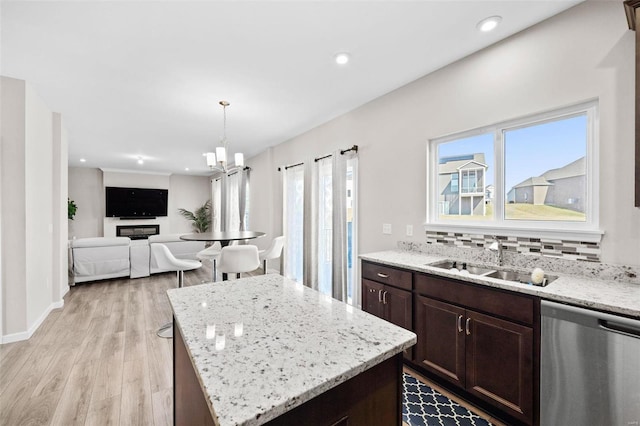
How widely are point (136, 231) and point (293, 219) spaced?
22.3 feet

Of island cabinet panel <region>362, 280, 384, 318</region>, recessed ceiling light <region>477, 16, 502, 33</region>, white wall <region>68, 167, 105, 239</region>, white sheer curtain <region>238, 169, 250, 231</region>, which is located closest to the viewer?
recessed ceiling light <region>477, 16, 502, 33</region>

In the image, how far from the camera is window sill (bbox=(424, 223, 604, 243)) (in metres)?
1.84

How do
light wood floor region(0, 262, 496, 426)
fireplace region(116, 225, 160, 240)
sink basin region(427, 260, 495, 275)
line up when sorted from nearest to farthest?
light wood floor region(0, 262, 496, 426), sink basin region(427, 260, 495, 275), fireplace region(116, 225, 160, 240)

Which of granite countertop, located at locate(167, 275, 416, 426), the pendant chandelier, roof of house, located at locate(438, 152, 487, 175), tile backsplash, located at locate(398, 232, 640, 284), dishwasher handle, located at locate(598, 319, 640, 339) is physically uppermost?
the pendant chandelier

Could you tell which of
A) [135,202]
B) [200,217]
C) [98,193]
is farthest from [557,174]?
[98,193]

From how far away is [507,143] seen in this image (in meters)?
2.34

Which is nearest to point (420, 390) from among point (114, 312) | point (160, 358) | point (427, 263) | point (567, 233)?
point (427, 263)

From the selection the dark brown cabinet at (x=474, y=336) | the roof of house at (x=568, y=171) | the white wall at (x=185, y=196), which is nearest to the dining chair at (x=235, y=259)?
the dark brown cabinet at (x=474, y=336)

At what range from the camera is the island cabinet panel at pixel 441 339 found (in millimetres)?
1991

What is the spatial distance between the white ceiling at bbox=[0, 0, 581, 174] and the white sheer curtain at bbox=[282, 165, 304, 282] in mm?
1288

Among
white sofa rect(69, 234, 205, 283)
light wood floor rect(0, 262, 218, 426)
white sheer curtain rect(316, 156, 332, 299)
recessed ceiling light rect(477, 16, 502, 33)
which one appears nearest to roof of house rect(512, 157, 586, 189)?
recessed ceiling light rect(477, 16, 502, 33)

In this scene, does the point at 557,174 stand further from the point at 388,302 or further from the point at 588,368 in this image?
the point at 388,302

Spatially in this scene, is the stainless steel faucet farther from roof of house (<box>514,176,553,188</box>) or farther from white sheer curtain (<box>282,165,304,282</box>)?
white sheer curtain (<box>282,165,304,282</box>)

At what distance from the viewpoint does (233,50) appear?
2.37 metres
